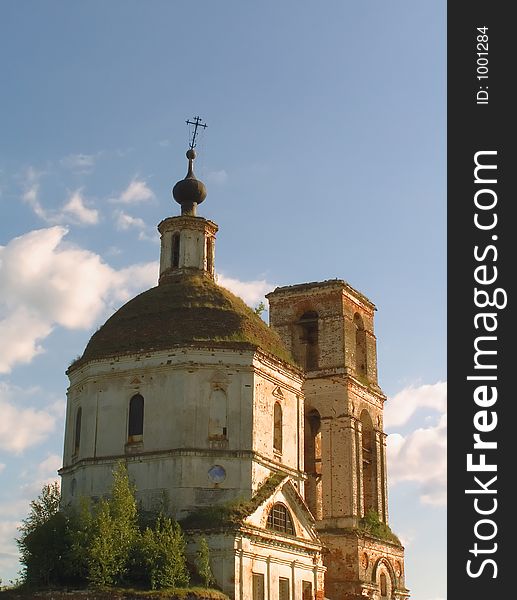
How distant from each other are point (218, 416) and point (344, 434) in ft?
24.6

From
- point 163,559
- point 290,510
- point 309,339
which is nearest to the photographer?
point 163,559

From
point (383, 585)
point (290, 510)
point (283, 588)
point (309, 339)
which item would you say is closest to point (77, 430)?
point (290, 510)

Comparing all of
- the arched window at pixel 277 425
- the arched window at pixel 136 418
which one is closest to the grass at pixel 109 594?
the arched window at pixel 136 418

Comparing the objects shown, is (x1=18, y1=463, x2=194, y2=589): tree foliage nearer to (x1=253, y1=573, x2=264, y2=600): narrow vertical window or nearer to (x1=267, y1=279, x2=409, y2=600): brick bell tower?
(x1=253, y1=573, x2=264, y2=600): narrow vertical window

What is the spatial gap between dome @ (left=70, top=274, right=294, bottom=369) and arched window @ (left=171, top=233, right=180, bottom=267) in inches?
43.2

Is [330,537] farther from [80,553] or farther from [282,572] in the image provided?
[80,553]

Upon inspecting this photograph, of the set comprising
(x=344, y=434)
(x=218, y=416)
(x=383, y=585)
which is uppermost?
(x=344, y=434)

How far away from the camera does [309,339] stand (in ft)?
108

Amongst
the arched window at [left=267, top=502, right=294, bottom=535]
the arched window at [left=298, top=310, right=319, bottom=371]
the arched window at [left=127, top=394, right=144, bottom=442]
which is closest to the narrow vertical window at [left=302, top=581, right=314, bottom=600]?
the arched window at [left=267, top=502, right=294, bottom=535]

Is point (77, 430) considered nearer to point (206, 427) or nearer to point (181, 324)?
point (206, 427)

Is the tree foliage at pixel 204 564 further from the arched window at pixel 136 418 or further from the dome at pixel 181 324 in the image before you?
the dome at pixel 181 324

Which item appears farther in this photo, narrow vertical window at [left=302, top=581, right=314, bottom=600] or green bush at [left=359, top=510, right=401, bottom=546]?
green bush at [left=359, top=510, right=401, bottom=546]

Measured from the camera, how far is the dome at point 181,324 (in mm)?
24953

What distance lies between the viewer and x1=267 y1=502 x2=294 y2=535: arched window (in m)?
24.2
